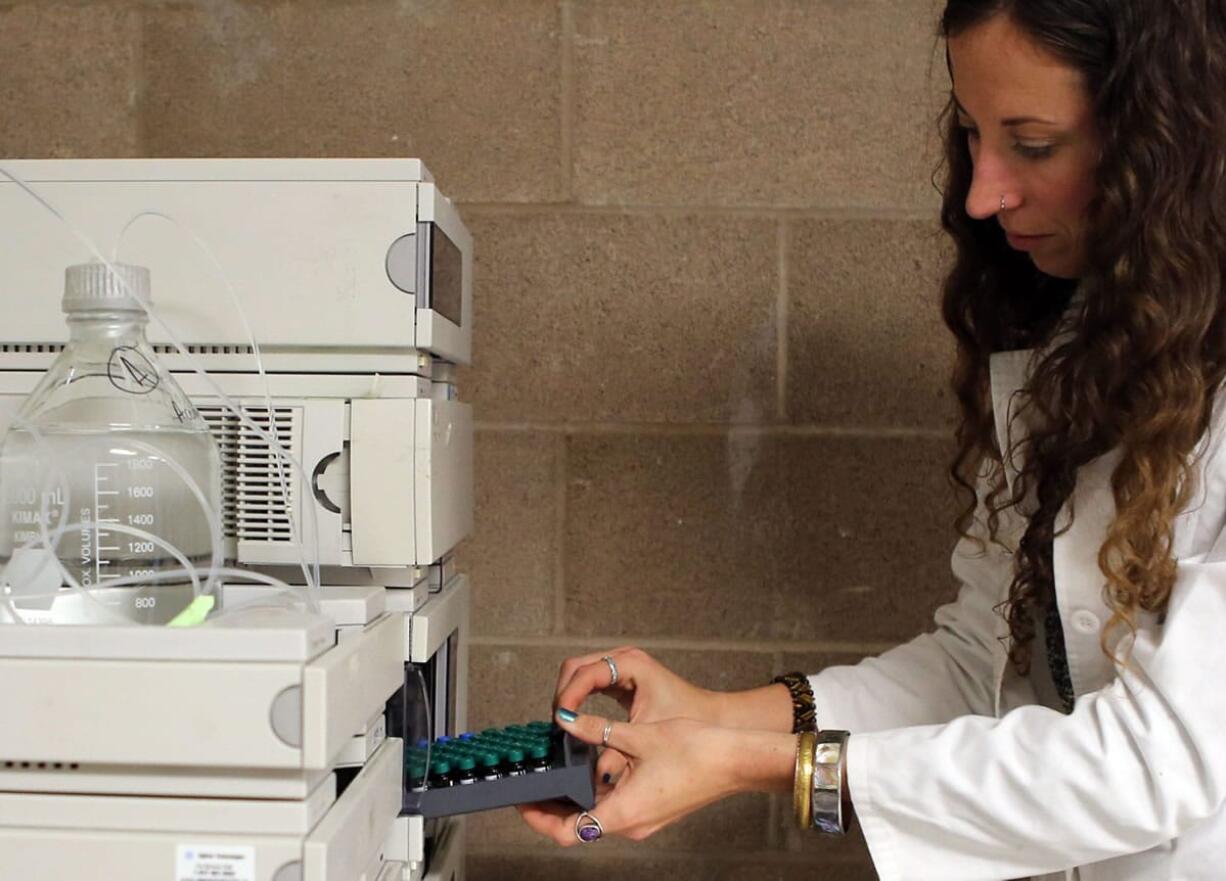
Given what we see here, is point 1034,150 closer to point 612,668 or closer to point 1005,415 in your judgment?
point 1005,415

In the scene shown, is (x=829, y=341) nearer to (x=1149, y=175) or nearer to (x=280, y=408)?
(x=1149, y=175)

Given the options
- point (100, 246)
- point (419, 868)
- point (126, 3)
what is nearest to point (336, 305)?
point (100, 246)

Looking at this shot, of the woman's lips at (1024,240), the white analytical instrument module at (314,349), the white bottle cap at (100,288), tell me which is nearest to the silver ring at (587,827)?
the white analytical instrument module at (314,349)

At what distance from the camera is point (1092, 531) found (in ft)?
2.86

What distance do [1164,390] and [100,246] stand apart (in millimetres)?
830

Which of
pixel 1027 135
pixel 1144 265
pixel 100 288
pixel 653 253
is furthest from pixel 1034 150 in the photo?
pixel 100 288

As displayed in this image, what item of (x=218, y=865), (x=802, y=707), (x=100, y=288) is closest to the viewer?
(x=218, y=865)

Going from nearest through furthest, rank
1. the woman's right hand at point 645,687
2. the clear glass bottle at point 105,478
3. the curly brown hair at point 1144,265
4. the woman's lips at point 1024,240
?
1. the clear glass bottle at point 105,478
2. the curly brown hair at point 1144,265
3. the woman's lips at point 1024,240
4. the woman's right hand at point 645,687

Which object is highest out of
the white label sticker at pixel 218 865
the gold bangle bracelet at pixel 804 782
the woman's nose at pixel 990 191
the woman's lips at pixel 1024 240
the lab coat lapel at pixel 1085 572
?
the woman's nose at pixel 990 191

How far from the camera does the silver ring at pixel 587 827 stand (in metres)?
0.81

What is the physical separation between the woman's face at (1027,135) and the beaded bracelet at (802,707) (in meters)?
0.48

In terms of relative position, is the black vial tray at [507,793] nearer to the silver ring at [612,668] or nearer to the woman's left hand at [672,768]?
the woman's left hand at [672,768]

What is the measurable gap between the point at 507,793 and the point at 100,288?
44 centimetres

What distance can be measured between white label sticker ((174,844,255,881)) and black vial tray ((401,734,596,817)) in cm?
22
